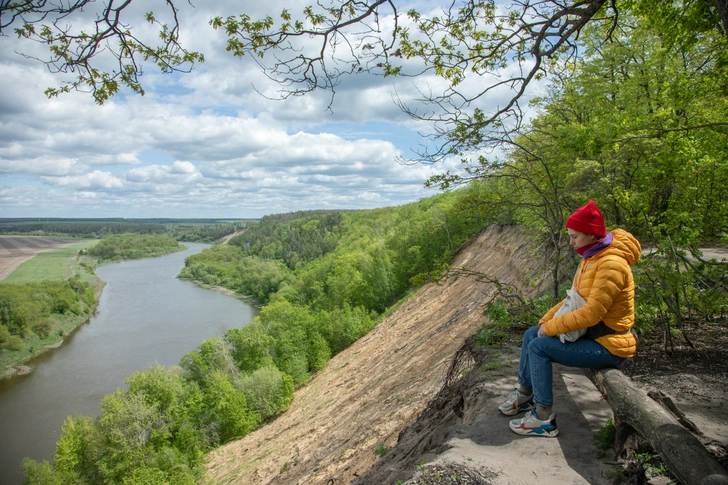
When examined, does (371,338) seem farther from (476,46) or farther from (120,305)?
(120,305)

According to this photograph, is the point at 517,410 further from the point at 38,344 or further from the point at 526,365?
the point at 38,344

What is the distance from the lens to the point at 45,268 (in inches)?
2931

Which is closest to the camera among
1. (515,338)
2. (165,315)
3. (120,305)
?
(515,338)

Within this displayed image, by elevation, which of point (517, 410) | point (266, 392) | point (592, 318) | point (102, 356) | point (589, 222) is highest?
point (589, 222)

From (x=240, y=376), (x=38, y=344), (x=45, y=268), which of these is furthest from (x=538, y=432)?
(x=45, y=268)

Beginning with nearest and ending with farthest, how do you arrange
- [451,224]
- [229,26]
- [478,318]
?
1. [229,26]
2. [478,318]
3. [451,224]

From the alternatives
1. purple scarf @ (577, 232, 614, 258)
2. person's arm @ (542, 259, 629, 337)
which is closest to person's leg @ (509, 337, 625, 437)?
person's arm @ (542, 259, 629, 337)

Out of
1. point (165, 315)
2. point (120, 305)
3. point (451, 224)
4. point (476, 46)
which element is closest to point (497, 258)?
point (451, 224)

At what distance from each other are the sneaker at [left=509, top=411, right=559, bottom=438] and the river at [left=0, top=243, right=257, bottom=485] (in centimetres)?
2323

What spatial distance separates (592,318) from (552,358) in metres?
0.54

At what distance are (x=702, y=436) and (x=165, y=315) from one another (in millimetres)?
54235

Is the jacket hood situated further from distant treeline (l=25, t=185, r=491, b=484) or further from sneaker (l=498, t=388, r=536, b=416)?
distant treeline (l=25, t=185, r=491, b=484)

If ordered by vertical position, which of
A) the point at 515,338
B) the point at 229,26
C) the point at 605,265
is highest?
the point at 229,26

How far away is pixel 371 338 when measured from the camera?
23609mm
